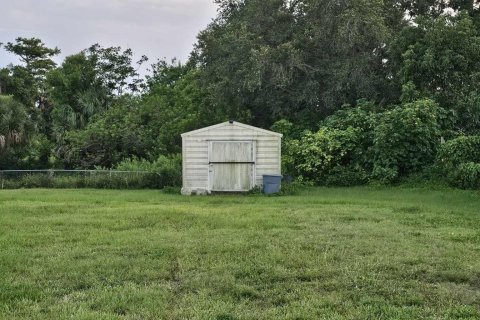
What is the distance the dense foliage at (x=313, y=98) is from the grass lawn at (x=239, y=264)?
6065 millimetres

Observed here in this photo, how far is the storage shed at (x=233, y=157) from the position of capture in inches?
576

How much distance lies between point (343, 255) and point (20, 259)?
144 inches

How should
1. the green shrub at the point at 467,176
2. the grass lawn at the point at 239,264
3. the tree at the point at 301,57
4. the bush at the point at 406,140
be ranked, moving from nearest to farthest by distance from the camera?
the grass lawn at the point at 239,264
the green shrub at the point at 467,176
the bush at the point at 406,140
the tree at the point at 301,57

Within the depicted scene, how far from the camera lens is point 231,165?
48.2 ft

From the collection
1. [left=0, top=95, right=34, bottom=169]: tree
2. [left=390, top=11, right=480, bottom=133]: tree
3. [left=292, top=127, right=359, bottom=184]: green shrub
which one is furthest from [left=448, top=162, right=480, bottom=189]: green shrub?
[left=0, top=95, right=34, bottom=169]: tree

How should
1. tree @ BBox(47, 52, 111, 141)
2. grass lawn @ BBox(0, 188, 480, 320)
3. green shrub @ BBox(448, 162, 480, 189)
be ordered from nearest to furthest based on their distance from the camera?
grass lawn @ BBox(0, 188, 480, 320), green shrub @ BBox(448, 162, 480, 189), tree @ BBox(47, 52, 111, 141)

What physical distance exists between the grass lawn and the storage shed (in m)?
4.68

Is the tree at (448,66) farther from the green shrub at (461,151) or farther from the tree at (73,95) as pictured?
the tree at (73,95)

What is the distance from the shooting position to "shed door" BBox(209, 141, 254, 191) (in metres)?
14.6

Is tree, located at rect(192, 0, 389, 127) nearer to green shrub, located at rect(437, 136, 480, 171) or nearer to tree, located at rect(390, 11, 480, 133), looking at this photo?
tree, located at rect(390, 11, 480, 133)

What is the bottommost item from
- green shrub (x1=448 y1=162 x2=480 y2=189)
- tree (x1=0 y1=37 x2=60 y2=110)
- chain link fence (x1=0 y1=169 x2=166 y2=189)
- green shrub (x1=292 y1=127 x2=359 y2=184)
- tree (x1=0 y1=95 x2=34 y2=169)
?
chain link fence (x1=0 y1=169 x2=166 y2=189)

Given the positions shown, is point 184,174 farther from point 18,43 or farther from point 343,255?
point 18,43

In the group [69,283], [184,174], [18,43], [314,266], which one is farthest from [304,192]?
[18,43]

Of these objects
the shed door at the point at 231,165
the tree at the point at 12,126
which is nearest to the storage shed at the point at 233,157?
the shed door at the point at 231,165
